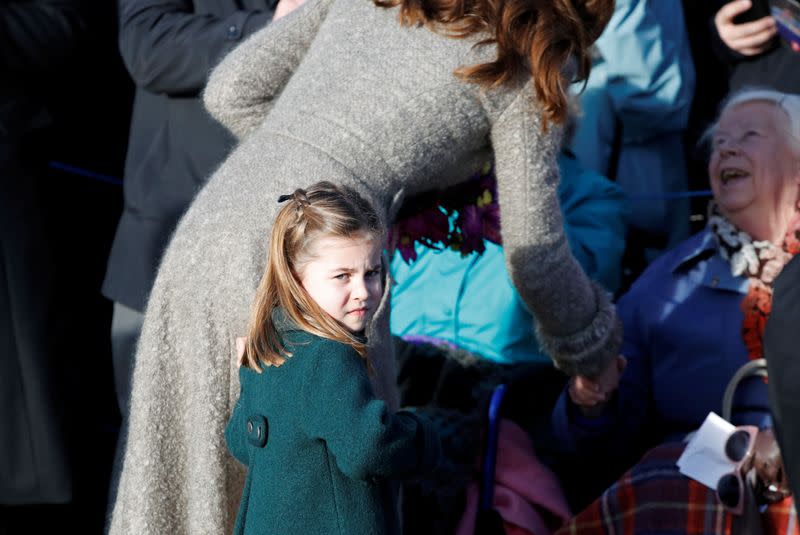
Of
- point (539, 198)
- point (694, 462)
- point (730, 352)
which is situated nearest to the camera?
point (539, 198)

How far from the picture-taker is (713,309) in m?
3.11

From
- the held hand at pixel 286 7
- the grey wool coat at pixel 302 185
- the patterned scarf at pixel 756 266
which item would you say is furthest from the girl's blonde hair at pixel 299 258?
the patterned scarf at pixel 756 266

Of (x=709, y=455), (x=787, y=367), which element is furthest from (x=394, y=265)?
(x=787, y=367)

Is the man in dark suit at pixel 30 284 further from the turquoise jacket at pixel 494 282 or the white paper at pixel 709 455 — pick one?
the white paper at pixel 709 455

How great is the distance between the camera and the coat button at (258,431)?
2.06m

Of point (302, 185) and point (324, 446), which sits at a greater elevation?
point (302, 185)

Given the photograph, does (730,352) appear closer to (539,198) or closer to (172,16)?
(539,198)

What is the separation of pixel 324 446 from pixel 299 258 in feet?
1.05

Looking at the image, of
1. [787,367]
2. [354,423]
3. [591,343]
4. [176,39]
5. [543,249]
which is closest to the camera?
[787,367]

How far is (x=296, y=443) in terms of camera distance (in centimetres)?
202

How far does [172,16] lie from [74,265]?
3.37ft

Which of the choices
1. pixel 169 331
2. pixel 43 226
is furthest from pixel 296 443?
pixel 43 226

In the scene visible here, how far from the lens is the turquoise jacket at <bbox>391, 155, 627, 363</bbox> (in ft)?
11.1

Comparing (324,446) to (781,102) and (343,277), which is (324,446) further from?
(781,102)
